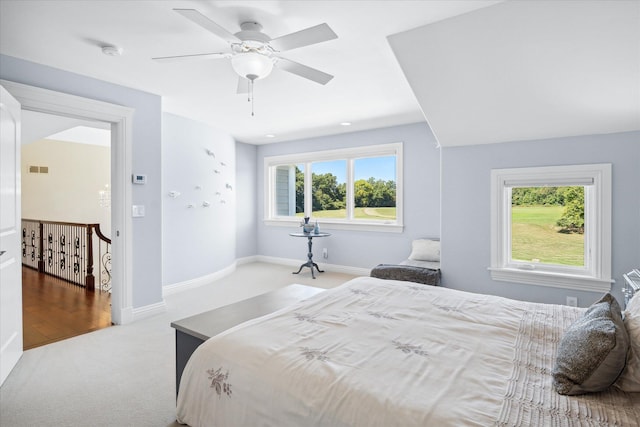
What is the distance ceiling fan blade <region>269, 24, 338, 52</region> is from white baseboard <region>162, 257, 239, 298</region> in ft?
12.2

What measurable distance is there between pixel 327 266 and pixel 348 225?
0.86m

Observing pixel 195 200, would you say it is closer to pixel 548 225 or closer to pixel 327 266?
pixel 327 266

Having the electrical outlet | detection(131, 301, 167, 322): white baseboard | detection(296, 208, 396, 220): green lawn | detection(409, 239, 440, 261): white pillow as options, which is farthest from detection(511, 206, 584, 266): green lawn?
Result: detection(131, 301, 167, 322): white baseboard

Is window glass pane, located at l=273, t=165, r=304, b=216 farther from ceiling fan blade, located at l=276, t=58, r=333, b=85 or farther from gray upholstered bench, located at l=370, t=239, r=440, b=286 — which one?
ceiling fan blade, located at l=276, t=58, r=333, b=85

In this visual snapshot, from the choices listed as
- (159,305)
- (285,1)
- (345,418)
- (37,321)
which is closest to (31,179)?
(37,321)

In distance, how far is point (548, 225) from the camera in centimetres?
346

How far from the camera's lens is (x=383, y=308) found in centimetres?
189

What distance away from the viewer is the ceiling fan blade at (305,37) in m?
1.90

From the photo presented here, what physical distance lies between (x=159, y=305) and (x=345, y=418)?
3.42 meters

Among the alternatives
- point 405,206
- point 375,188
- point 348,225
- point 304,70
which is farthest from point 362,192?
point 304,70

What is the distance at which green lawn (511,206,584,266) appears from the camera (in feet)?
11.1

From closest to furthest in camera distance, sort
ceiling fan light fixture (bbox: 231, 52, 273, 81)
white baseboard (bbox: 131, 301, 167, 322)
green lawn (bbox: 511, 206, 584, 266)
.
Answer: ceiling fan light fixture (bbox: 231, 52, 273, 81), green lawn (bbox: 511, 206, 584, 266), white baseboard (bbox: 131, 301, 167, 322)

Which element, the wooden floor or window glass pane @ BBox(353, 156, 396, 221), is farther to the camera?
window glass pane @ BBox(353, 156, 396, 221)

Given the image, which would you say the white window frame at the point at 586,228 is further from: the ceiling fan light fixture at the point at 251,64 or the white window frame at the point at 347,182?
the ceiling fan light fixture at the point at 251,64
